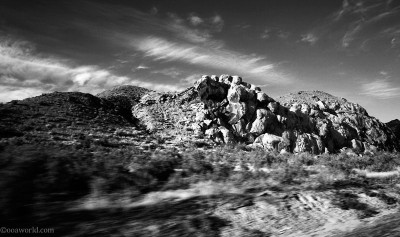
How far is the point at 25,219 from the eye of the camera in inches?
216

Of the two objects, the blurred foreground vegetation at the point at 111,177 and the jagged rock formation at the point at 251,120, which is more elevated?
the jagged rock formation at the point at 251,120

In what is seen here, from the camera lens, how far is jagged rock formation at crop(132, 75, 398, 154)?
53156mm

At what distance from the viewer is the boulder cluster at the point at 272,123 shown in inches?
2096

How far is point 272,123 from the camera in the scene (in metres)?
58.8

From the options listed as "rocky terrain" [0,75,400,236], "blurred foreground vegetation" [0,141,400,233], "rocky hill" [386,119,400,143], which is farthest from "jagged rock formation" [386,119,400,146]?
"blurred foreground vegetation" [0,141,400,233]

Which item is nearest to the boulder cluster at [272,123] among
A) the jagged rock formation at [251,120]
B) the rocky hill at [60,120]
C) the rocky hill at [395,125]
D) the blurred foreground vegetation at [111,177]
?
the jagged rock formation at [251,120]

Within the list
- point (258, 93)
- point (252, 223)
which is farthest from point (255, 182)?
point (258, 93)

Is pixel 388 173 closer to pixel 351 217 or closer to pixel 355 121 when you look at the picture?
pixel 351 217

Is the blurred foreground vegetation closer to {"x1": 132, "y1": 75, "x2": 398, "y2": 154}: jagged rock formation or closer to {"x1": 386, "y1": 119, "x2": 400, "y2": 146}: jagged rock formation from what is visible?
{"x1": 132, "y1": 75, "x2": 398, "y2": 154}: jagged rock formation

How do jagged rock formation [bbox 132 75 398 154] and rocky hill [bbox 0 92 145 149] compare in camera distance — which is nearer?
rocky hill [bbox 0 92 145 149]

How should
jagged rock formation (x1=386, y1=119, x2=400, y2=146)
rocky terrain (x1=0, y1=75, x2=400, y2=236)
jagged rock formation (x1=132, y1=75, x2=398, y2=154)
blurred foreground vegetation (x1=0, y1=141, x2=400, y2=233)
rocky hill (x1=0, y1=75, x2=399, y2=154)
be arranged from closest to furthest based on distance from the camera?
rocky terrain (x1=0, y1=75, x2=400, y2=236), blurred foreground vegetation (x1=0, y1=141, x2=400, y2=233), rocky hill (x1=0, y1=75, x2=399, y2=154), jagged rock formation (x1=132, y1=75, x2=398, y2=154), jagged rock formation (x1=386, y1=119, x2=400, y2=146)

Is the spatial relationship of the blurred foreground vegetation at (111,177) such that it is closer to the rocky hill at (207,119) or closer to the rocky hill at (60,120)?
the rocky hill at (60,120)

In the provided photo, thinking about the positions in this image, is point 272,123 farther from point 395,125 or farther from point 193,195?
point 395,125

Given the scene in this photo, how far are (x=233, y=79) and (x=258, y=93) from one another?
26.1 feet
